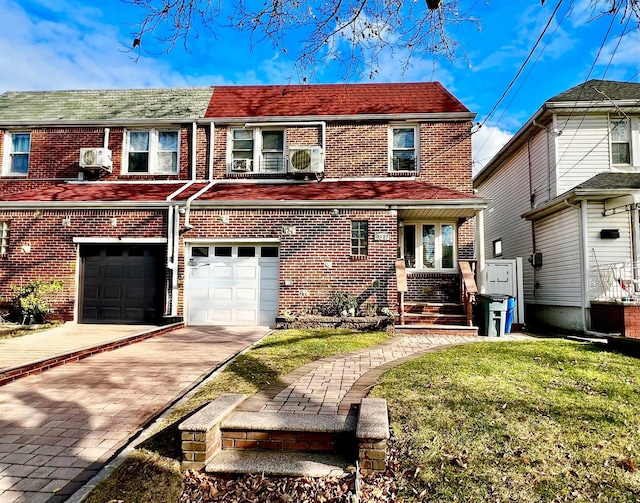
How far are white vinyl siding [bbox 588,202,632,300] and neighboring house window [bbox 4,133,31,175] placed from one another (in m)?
17.2

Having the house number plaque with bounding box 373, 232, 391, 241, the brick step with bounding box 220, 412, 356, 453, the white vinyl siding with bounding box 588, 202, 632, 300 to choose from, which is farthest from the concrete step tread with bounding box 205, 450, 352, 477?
the white vinyl siding with bounding box 588, 202, 632, 300

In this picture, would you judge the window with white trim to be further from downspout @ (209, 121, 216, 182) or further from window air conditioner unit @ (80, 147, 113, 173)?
window air conditioner unit @ (80, 147, 113, 173)

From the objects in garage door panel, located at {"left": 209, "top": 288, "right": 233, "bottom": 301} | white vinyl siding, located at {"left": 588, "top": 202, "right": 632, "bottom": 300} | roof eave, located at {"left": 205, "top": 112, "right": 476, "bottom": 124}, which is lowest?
garage door panel, located at {"left": 209, "top": 288, "right": 233, "bottom": 301}

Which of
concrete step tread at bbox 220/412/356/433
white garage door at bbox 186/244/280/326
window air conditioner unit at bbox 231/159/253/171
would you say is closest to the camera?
concrete step tread at bbox 220/412/356/433

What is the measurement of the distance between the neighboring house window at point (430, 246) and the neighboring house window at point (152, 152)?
25.0 ft

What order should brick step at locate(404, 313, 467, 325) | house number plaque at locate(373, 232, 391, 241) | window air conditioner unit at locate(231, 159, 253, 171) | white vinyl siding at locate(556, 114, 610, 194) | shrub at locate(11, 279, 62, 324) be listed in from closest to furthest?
brick step at locate(404, 313, 467, 325) → shrub at locate(11, 279, 62, 324) → house number plaque at locate(373, 232, 391, 241) → white vinyl siding at locate(556, 114, 610, 194) → window air conditioner unit at locate(231, 159, 253, 171)

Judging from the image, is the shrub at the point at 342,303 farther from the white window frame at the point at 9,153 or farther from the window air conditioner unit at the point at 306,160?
the white window frame at the point at 9,153

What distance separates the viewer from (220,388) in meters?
4.89

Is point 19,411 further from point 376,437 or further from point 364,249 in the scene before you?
point 364,249

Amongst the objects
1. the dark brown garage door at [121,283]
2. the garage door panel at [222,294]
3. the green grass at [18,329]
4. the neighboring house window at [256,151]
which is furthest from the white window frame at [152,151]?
the green grass at [18,329]

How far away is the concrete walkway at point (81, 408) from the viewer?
310 centimetres

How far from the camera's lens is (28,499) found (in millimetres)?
2797

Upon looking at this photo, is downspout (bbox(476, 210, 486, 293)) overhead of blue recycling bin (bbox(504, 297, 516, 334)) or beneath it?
overhead

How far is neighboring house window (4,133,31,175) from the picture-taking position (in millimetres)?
13266
